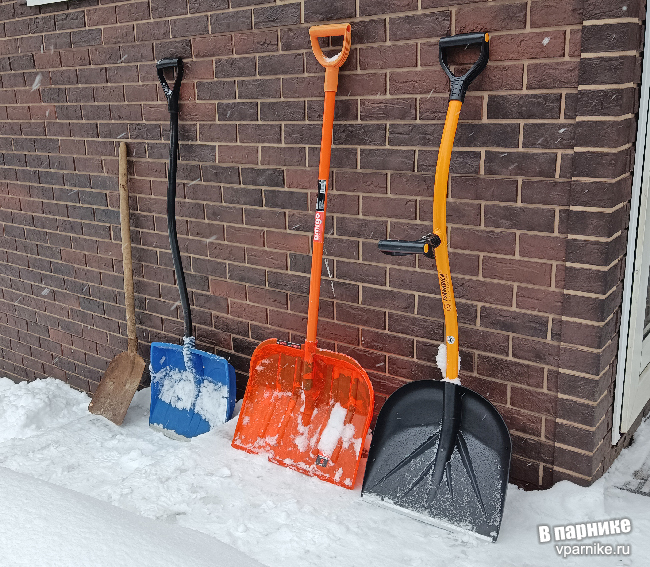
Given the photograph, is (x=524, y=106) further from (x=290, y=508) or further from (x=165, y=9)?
(x=165, y=9)

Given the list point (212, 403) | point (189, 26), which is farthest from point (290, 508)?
point (189, 26)

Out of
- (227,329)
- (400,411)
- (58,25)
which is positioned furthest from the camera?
(58,25)

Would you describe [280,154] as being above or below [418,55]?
below

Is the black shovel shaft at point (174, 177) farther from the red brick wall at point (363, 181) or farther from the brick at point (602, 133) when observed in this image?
the brick at point (602, 133)

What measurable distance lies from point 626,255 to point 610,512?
37.4 inches

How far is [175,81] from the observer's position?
307cm

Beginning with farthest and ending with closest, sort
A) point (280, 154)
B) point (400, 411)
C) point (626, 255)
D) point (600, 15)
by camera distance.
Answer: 1. point (280, 154)
2. point (400, 411)
3. point (626, 255)
4. point (600, 15)

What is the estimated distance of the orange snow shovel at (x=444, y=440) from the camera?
2.14 meters

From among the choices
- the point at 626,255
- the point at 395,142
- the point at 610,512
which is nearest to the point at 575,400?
the point at 610,512

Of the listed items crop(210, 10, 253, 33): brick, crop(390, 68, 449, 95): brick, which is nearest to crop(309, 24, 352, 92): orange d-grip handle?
crop(390, 68, 449, 95): brick

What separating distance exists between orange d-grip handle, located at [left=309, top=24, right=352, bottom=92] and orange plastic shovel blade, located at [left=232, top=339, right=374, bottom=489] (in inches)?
44.3

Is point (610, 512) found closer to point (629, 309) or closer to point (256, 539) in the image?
point (629, 309)

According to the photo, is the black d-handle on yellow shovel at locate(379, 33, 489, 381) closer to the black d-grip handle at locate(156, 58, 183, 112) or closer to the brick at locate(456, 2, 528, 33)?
the brick at locate(456, 2, 528, 33)

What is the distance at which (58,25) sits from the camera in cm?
359
